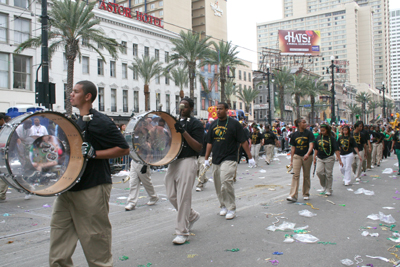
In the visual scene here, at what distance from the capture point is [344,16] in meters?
151

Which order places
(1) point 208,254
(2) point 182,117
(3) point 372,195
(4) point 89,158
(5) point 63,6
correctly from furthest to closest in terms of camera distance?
1. (5) point 63,6
2. (3) point 372,195
3. (2) point 182,117
4. (1) point 208,254
5. (4) point 89,158

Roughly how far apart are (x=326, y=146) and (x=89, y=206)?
7.28 meters

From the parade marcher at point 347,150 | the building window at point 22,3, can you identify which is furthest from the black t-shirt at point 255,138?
the building window at point 22,3

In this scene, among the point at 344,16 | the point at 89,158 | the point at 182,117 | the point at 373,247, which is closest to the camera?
the point at 89,158

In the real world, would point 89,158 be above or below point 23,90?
below

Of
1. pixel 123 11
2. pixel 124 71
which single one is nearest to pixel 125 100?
pixel 124 71

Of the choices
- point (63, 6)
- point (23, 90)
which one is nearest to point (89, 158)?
point (63, 6)

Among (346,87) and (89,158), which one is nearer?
(89,158)

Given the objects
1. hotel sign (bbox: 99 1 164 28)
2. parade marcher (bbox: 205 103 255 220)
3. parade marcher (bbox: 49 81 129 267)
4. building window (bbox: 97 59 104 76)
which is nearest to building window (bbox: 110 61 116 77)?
building window (bbox: 97 59 104 76)

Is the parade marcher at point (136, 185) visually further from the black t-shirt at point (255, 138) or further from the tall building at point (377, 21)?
the tall building at point (377, 21)

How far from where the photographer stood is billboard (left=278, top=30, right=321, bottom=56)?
3078 inches

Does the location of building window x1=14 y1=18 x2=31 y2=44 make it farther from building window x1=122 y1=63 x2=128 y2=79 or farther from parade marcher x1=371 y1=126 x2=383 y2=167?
parade marcher x1=371 y1=126 x2=383 y2=167

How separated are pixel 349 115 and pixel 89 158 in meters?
125

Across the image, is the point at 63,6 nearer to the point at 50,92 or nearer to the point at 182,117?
the point at 50,92
